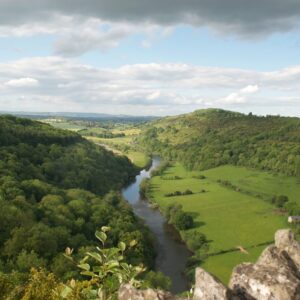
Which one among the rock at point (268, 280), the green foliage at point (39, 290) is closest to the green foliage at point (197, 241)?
the green foliage at point (39, 290)

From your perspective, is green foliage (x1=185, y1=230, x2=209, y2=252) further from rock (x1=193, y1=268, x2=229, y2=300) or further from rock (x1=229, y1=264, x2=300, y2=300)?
rock (x1=193, y1=268, x2=229, y2=300)

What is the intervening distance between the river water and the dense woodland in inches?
123

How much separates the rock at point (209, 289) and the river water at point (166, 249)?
158 feet

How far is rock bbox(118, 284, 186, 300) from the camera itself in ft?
20.5

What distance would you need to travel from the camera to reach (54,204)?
6731 cm

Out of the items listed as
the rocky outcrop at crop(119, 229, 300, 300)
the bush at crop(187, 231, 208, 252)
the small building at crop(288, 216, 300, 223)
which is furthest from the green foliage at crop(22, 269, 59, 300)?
the small building at crop(288, 216, 300, 223)

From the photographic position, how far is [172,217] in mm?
84438

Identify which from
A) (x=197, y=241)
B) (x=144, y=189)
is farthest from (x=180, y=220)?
→ (x=144, y=189)

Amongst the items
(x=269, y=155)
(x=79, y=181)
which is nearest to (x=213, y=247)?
(x=79, y=181)

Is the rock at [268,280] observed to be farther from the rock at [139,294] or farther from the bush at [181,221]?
the bush at [181,221]

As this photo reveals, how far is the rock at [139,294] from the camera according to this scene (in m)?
6.24

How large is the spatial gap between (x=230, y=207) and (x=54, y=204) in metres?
48.7

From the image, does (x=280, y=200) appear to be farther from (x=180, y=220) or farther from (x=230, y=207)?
(x=180, y=220)

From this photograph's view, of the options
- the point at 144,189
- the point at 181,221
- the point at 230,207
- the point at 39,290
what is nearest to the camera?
the point at 39,290
